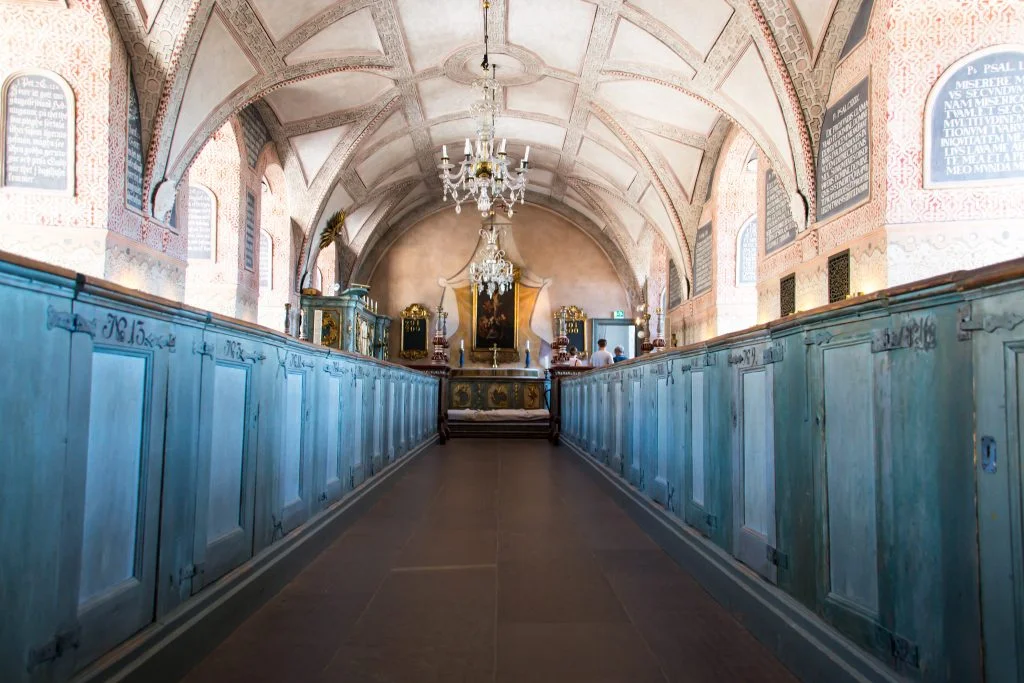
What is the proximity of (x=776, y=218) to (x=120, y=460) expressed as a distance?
907 centimetres

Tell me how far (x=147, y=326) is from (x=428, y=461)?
6.33m

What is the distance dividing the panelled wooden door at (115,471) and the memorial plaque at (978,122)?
268 inches

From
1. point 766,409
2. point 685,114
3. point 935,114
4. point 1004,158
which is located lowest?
point 766,409

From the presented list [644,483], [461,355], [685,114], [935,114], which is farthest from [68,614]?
[461,355]

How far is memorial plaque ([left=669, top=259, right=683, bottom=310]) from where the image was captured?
1418 centimetres

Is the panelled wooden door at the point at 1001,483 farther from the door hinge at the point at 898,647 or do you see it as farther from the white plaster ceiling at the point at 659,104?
the white plaster ceiling at the point at 659,104

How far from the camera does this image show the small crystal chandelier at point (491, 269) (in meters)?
14.8

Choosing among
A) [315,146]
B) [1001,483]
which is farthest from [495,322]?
[1001,483]

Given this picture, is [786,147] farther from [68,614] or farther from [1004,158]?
[68,614]

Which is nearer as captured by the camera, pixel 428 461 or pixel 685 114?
pixel 428 461

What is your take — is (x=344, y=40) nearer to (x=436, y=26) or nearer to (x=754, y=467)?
(x=436, y=26)

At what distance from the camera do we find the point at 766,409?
270cm

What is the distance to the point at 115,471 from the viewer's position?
1.88 metres

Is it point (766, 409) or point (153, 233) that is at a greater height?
point (153, 233)
